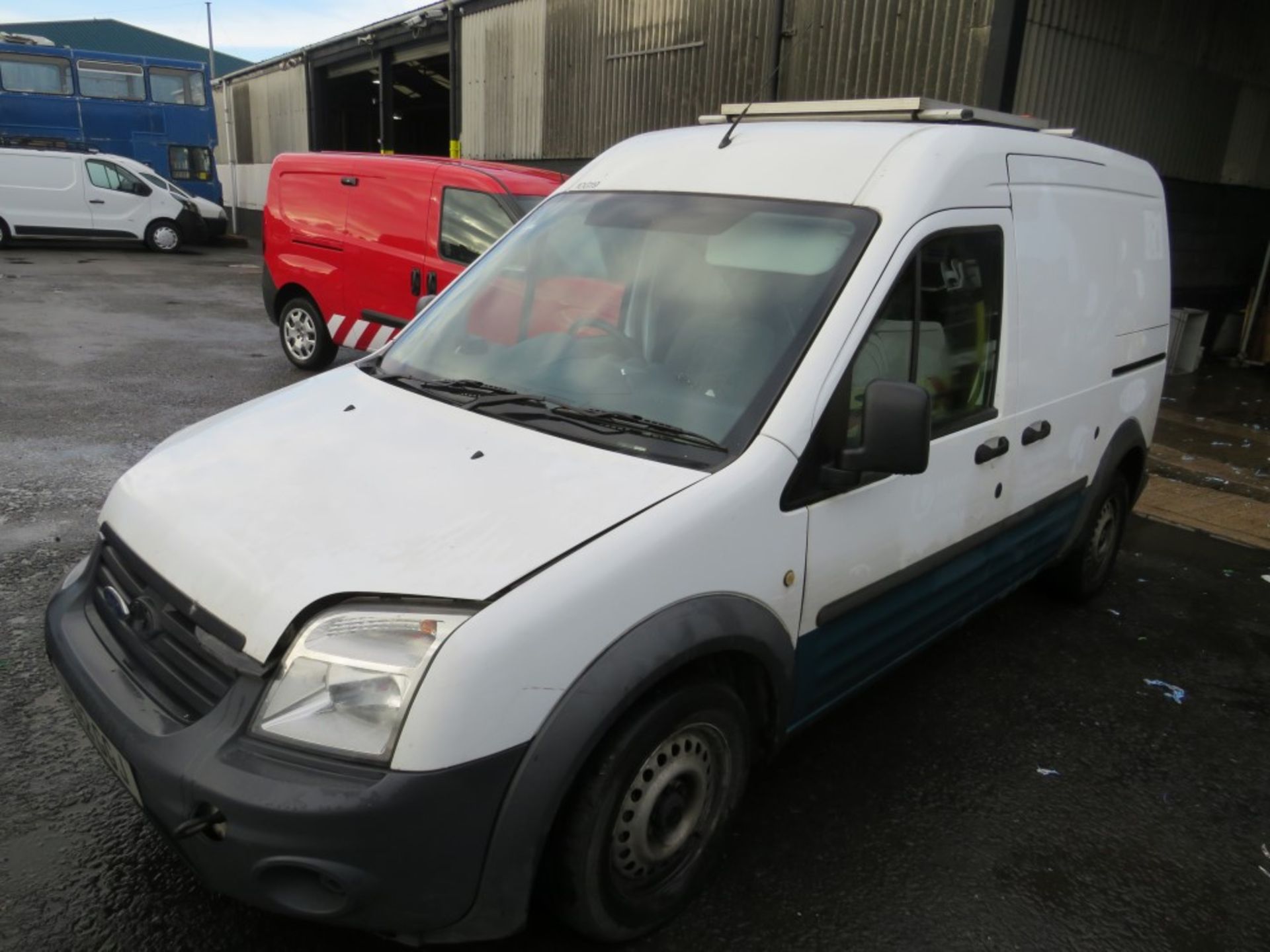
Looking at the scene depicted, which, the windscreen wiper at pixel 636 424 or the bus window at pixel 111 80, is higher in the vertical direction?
the bus window at pixel 111 80

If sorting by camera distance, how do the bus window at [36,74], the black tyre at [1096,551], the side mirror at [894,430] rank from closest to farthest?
the side mirror at [894,430], the black tyre at [1096,551], the bus window at [36,74]

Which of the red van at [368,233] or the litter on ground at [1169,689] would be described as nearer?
the litter on ground at [1169,689]

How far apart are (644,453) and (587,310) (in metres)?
0.80

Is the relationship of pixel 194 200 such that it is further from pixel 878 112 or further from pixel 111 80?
pixel 878 112

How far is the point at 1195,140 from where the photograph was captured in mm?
11430

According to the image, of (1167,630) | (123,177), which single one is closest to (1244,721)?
(1167,630)

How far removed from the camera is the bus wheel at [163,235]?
70.8ft

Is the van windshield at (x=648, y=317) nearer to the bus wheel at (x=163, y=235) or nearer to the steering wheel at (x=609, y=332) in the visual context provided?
the steering wheel at (x=609, y=332)

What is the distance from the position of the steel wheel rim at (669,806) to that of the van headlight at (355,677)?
0.61 metres

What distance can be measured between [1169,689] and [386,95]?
2047 cm

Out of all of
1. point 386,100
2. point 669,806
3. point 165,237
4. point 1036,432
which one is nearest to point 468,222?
point 1036,432

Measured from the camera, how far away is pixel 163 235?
2177cm

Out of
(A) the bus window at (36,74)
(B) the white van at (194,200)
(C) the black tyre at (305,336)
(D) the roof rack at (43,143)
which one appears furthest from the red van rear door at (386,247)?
(A) the bus window at (36,74)

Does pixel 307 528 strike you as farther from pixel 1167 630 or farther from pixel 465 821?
pixel 1167 630
